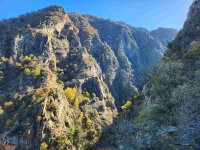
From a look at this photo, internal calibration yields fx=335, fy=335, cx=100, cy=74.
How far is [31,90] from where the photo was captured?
379 ft

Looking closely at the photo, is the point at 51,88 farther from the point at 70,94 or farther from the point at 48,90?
the point at 70,94

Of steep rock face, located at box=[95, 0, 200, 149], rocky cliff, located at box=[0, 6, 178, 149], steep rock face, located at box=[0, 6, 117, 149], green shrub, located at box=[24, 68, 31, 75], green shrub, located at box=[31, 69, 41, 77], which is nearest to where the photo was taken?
steep rock face, located at box=[95, 0, 200, 149]

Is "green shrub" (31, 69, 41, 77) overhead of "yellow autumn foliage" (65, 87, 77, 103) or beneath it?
overhead

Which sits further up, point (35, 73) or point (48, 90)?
point (35, 73)

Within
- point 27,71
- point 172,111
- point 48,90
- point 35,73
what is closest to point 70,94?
point 35,73

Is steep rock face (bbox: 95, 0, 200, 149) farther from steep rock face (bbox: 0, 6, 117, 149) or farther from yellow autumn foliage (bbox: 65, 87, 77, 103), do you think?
yellow autumn foliage (bbox: 65, 87, 77, 103)

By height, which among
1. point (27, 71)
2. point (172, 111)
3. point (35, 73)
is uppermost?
point (27, 71)

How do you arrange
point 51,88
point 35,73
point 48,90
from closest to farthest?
point 48,90 < point 51,88 < point 35,73

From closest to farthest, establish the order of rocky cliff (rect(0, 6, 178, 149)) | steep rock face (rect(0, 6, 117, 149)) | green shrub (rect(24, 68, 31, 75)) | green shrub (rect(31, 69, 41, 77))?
1. steep rock face (rect(0, 6, 117, 149))
2. rocky cliff (rect(0, 6, 178, 149))
3. green shrub (rect(31, 69, 41, 77))
4. green shrub (rect(24, 68, 31, 75))

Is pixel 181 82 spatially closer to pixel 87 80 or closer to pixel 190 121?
pixel 190 121

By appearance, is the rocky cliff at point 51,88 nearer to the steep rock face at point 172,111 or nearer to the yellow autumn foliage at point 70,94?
the yellow autumn foliage at point 70,94

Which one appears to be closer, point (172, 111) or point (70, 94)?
point (172, 111)

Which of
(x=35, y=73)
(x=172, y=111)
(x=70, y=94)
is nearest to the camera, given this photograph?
(x=172, y=111)

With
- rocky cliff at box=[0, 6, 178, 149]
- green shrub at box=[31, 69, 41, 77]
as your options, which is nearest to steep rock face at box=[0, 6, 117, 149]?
rocky cliff at box=[0, 6, 178, 149]
